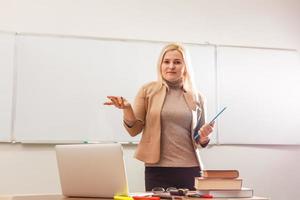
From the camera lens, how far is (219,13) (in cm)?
366

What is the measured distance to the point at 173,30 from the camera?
354cm

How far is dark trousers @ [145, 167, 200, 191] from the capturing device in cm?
235

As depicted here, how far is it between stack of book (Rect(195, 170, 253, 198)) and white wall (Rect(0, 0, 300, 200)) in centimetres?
168

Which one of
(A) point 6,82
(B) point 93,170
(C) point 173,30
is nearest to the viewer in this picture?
(B) point 93,170

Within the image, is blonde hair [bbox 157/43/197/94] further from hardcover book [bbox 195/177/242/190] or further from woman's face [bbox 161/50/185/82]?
hardcover book [bbox 195/177/242/190]

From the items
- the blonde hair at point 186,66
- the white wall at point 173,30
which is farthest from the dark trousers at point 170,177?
the white wall at point 173,30

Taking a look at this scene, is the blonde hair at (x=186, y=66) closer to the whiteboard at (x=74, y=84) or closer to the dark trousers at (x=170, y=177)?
the dark trousers at (x=170, y=177)

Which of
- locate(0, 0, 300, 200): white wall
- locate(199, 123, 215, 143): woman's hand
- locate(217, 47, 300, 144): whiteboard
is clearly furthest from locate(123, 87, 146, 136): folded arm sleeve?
locate(217, 47, 300, 144): whiteboard

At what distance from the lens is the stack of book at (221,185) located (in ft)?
5.46

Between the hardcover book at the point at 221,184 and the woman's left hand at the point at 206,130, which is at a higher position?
the woman's left hand at the point at 206,130

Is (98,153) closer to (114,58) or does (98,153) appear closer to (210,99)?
(114,58)

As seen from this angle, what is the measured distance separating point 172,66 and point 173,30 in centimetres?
113

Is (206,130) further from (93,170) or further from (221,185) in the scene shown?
(93,170)

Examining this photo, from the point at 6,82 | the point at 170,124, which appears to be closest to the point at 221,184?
the point at 170,124
